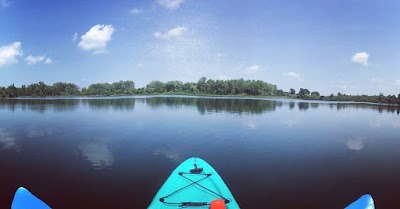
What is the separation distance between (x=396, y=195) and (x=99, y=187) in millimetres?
9823

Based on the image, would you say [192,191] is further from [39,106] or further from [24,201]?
[39,106]

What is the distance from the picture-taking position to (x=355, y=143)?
62.6ft

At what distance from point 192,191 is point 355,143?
15.5 metres

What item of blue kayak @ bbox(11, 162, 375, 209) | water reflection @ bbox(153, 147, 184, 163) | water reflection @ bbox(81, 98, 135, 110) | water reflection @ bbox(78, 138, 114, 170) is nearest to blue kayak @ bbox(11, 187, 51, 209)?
blue kayak @ bbox(11, 162, 375, 209)

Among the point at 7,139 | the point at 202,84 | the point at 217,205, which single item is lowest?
the point at 7,139

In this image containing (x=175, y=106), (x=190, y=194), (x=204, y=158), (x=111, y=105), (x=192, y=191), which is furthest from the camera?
(x=111, y=105)

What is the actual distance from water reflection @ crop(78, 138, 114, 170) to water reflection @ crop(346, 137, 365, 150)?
45.7 ft

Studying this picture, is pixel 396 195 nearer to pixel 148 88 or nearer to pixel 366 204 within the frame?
pixel 366 204

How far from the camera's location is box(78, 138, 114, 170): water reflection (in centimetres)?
1251

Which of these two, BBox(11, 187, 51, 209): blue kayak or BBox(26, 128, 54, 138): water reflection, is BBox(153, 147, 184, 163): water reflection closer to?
BBox(11, 187, 51, 209): blue kayak

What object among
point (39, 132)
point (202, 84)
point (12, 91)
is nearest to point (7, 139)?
point (39, 132)

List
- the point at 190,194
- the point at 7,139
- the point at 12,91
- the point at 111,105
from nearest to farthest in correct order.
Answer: the point at 190,194 < the point at 7,139 < the point at 111,105 < the point at 12,91

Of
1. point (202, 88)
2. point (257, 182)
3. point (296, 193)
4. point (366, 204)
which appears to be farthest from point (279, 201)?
point (202, 88)

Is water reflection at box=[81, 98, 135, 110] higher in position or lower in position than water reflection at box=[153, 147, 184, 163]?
higher
